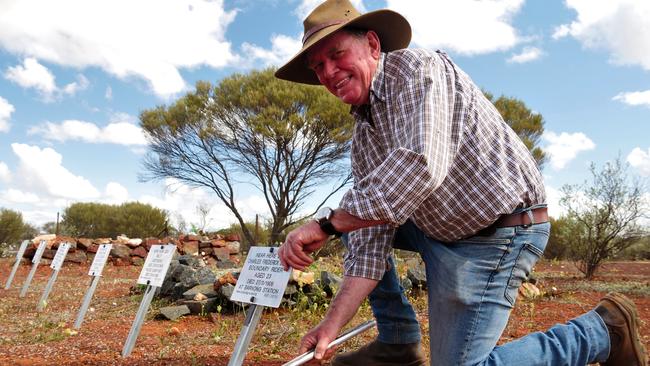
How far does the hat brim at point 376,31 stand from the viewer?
7.06ft

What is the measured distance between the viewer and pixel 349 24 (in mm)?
2180

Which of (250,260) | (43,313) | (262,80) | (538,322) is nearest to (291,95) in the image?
(262,80)

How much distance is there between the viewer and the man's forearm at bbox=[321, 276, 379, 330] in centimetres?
225

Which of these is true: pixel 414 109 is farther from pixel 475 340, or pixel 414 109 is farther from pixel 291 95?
pixel 291 95

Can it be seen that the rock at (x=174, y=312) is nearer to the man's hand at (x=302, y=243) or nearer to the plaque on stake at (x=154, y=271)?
the plaque on stake at (x=154, y=271)

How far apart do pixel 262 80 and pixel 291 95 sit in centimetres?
148

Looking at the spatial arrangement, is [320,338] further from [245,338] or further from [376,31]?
[376,31]

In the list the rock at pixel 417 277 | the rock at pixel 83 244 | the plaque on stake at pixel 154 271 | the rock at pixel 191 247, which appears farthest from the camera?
the rock at pixel 83 244

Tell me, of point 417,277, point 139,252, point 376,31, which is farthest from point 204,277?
point 139,252

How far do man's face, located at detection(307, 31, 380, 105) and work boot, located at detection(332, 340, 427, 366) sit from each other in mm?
1223

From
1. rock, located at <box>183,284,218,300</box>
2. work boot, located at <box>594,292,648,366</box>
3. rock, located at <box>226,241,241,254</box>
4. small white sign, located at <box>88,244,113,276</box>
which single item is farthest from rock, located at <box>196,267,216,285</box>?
rock, located at <box>226,241,241,254</box>

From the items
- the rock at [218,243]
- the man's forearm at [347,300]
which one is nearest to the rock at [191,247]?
the rock at [218,243]

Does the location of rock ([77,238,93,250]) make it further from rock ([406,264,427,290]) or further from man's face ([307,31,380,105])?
man's face ([307,31,380,105])

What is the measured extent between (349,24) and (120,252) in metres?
13.1
